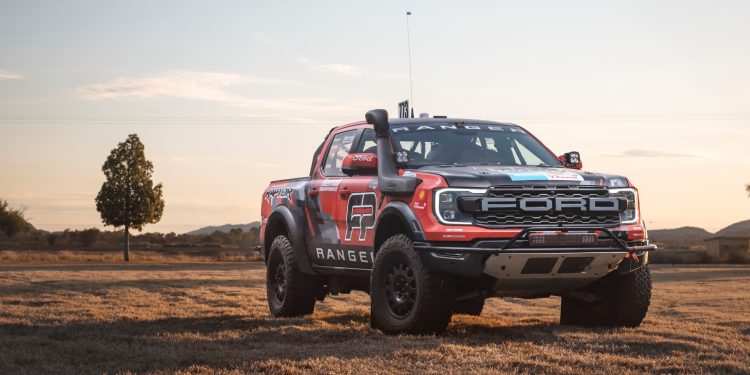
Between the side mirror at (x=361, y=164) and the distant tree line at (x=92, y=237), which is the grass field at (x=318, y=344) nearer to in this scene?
the side mirror at (x=361, y=164)

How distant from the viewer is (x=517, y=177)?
9430 millimetres

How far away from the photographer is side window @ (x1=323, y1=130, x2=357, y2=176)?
11797 millimetres

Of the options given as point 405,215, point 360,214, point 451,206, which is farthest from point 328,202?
point 451,206

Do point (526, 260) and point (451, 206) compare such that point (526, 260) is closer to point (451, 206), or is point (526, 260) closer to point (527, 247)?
point (527, 247)

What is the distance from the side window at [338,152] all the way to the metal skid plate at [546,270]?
2.76 m

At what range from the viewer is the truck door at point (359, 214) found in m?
10.6

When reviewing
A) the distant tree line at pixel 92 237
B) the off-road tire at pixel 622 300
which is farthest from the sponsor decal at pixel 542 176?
the distant tree line at pixel 92 237

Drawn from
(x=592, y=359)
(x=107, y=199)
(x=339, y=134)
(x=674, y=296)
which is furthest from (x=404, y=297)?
(x=107, y=199)

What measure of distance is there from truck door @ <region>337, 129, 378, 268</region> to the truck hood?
2.38 feet

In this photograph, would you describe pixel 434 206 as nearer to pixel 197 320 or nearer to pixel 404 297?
pixel 404 297

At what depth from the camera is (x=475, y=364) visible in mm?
8023

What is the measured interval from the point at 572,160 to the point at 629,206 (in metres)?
1.30

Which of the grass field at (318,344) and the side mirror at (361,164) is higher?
the side mirror at (361,164)

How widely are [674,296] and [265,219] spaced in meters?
12.4
